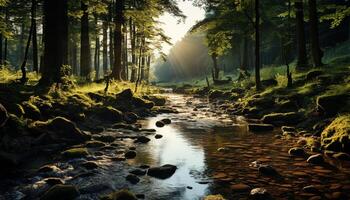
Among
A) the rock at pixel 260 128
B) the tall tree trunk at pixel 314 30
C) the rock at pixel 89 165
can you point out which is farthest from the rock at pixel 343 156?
the tall tree trunk at pixel 314 30

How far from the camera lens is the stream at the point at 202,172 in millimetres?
8031

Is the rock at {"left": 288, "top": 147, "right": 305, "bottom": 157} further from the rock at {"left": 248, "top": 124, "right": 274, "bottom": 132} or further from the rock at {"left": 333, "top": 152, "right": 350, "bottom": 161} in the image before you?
the rock at {"left": 248, "top": 124, "right": 274, "bottom": 132}

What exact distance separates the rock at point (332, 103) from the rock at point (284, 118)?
1615 mm

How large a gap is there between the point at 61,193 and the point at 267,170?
4823 millimetres

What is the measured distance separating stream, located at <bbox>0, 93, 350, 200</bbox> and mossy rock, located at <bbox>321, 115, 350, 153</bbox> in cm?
95

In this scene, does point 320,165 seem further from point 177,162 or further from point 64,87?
point 64,87

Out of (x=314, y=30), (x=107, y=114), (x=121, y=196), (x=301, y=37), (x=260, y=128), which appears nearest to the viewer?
(x=121, y=196)

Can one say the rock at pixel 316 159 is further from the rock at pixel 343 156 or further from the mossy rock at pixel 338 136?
the mossy rock at pixel 338 136

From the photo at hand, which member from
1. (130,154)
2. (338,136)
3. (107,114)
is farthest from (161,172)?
(107,114)

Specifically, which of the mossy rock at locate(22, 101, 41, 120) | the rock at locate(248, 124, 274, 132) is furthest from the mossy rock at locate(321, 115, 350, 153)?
the mossy rock at locate(22, 101, 41, 120)

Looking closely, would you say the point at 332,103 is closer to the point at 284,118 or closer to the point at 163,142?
the point at 284,118

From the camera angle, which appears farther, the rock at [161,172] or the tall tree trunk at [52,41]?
the tall tree trunk at [52,41]

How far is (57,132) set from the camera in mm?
12125

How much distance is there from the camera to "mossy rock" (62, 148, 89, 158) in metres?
10.6
